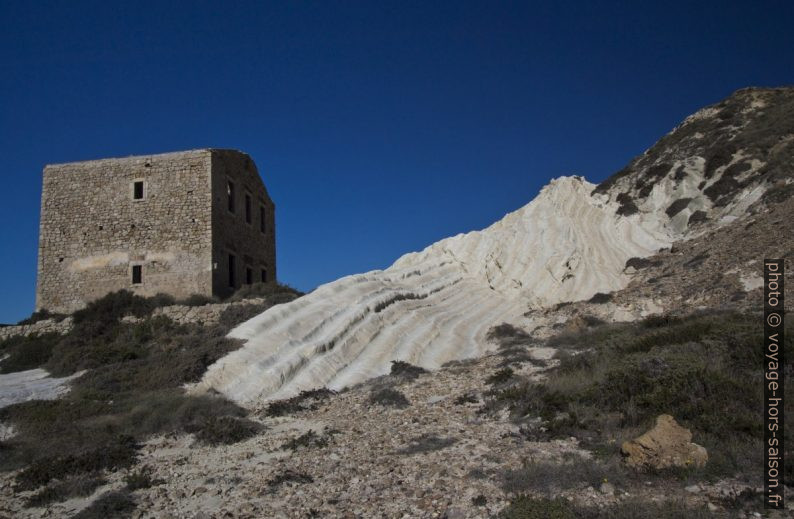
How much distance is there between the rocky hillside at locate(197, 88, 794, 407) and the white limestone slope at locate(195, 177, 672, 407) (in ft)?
0.19

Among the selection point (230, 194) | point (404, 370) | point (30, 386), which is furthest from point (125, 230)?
point (404, 370)

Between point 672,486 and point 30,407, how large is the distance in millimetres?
13319

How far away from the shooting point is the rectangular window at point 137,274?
22844 millimetres

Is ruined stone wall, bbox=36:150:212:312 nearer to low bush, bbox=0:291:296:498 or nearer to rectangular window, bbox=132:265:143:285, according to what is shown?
rectangular window, bbox=132:265:143:285

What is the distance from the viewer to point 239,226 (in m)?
25.6

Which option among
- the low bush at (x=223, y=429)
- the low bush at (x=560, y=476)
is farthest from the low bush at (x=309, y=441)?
the low bush at (x=560, y=476)

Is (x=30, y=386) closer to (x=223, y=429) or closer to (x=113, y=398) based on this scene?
(x=113, y=398)

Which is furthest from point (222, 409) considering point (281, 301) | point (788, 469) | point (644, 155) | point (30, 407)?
point (644, 155)

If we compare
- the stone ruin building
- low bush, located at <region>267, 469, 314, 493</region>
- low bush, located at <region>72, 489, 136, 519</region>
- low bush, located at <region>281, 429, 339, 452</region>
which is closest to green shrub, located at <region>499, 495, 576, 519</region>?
low bush, located at <region>267, 469, 314, 493</region>

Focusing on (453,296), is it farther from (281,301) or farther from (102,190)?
(102,190)

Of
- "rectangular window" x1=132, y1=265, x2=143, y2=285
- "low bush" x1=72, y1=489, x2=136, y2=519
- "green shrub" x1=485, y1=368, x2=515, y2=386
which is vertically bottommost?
"low bush" x1=72, y1=489, x2=136, y2=519

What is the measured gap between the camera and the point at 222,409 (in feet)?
41.6

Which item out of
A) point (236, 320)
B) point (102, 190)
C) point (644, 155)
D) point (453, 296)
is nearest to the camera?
point (236, 320)

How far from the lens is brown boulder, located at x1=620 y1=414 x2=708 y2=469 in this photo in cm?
691
